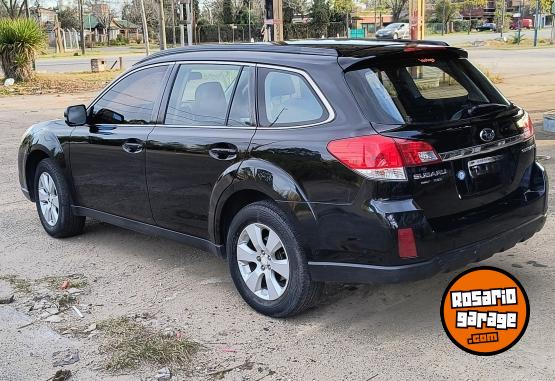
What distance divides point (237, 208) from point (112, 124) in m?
1.62

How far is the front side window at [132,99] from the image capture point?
200 inches

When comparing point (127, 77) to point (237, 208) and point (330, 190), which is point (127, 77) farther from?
point (330, 190)

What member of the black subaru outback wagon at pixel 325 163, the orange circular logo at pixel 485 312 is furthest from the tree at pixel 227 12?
the orange circular logo at pixel 485 312

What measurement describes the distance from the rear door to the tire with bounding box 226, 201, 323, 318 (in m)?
0.34

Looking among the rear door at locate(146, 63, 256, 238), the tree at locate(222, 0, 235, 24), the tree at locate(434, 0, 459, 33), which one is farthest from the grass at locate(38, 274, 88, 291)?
the tree at locate(434, 0, 459, 33)

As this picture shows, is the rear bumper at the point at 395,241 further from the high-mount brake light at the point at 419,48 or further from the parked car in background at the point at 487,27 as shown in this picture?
the parked car in background at the point at 487,27

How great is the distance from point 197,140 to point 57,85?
822 inches

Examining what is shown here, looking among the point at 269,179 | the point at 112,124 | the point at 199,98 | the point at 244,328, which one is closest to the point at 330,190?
the point at 269,179

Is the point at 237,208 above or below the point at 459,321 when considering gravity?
above

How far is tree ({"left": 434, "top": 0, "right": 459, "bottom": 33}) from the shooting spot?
77.6 meters

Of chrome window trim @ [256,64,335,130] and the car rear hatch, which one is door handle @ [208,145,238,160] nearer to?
chrome window trim @ [256,64,335,130]

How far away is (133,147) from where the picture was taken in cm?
504

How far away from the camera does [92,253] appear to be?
5.75 m


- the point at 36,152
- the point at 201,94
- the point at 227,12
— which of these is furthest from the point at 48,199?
the point at 227,12
